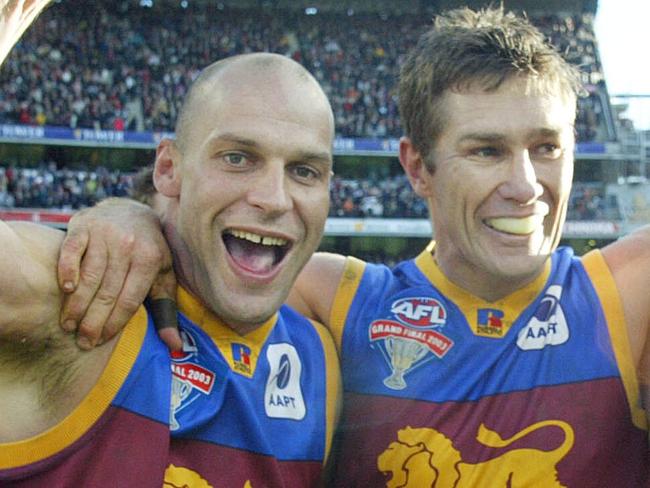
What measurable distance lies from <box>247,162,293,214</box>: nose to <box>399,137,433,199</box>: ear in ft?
2.23

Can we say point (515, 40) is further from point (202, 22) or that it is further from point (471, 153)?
Answer: point (202, 22)

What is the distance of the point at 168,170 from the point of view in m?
2.45

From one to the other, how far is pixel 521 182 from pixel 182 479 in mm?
1211

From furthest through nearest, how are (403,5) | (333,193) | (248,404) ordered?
(403,5)
(333,193)
(248,404)

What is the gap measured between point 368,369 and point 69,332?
3.22 feet

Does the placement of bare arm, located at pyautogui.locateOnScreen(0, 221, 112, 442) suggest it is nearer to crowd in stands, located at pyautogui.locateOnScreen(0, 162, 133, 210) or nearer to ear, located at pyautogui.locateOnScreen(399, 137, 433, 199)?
ear, located at pyautogui.locateOnScreen(399, 137, 433, 199)

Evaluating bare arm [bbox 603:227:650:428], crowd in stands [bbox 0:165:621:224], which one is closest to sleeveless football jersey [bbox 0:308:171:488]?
bare arm [bbox 603:227:650:428]

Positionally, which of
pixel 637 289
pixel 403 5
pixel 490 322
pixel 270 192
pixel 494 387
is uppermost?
pixel 403 5

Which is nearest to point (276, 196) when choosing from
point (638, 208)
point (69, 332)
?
point (69, 332)

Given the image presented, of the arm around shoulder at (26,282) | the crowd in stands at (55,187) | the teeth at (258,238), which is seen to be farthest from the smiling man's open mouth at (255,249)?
the crowd in stands at (55,187)

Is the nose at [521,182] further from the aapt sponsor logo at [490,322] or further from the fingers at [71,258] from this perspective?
the fingers at [71,258]

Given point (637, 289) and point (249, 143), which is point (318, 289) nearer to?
point (249, 143)

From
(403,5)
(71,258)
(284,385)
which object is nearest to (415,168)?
(284,385)

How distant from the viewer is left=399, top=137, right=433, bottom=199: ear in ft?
9.34
